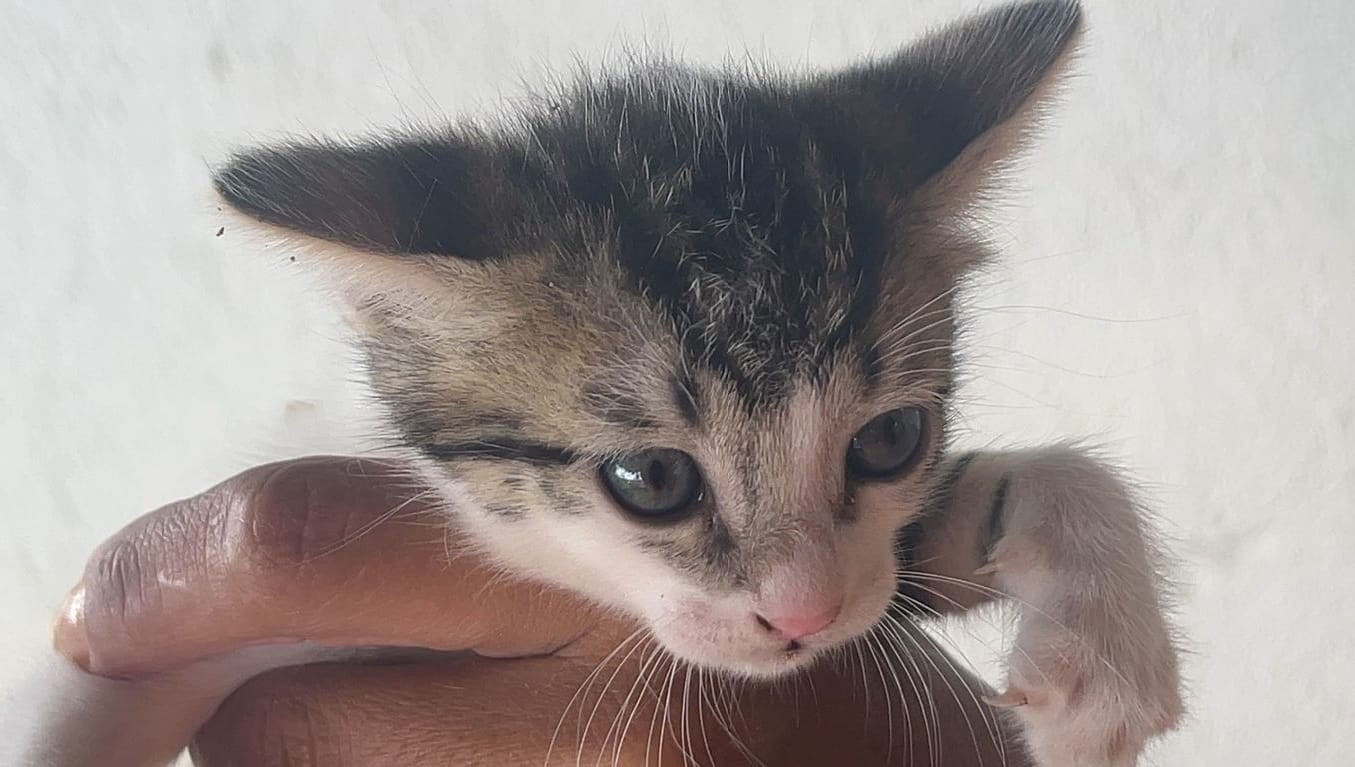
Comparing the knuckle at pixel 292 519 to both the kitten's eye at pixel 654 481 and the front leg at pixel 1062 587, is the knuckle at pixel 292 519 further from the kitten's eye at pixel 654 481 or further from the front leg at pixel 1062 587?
the front leg at pixel 1062 587

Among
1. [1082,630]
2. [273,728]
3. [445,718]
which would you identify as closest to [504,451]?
[445,718]

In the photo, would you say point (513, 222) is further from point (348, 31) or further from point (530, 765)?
point (348, 31)

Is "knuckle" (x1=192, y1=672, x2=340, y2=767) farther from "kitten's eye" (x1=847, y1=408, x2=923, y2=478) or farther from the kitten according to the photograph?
"kitten's eye" (x1=847, y1=408, x2=923, y2=478)

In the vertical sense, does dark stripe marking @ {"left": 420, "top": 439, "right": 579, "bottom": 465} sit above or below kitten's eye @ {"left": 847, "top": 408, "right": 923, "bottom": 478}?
above

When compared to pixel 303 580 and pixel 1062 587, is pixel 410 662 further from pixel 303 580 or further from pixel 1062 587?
pixel 1062 587

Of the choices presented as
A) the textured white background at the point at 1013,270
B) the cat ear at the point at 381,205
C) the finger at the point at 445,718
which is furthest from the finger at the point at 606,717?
the textured white background at the point at 1013,270

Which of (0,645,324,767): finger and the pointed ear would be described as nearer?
the pointed ear

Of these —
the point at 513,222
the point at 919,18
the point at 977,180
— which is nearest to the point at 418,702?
the point at 513,222

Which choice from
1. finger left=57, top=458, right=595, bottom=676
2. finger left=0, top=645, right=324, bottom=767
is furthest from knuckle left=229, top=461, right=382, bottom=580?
finger left=0, top=645, right=324, bottom=767
